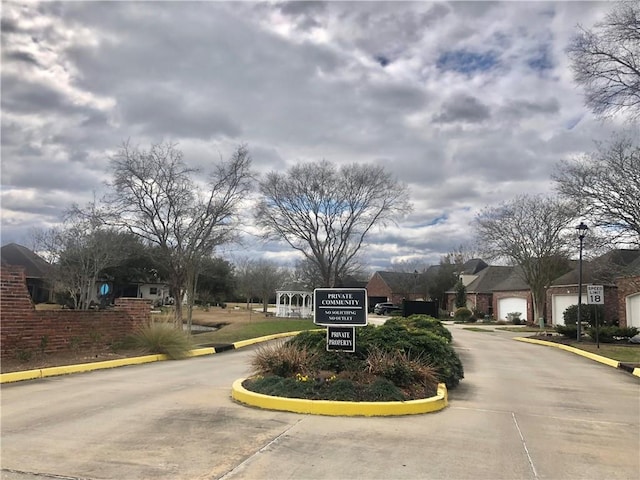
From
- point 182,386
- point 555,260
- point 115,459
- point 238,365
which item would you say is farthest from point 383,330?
point 555,260

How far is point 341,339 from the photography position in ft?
31.7

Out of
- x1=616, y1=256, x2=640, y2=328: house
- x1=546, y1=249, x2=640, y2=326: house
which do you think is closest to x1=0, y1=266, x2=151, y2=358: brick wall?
x1=546, y1=249, x2=640, y2=326: house

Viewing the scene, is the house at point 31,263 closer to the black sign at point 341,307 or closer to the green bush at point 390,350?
the green bush at point 390,350

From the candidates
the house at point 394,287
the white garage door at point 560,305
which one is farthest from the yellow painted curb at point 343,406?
the house at point 394,287

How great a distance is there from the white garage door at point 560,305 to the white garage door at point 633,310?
9829 millimetres

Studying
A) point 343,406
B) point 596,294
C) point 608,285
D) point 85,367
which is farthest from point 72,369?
point 608,285

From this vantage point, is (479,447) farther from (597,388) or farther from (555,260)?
(555,260)

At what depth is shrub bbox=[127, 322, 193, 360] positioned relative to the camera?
15242 mm

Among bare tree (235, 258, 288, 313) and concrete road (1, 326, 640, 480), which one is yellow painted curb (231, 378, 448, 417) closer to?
concrete road (1, 326, 640, 480)

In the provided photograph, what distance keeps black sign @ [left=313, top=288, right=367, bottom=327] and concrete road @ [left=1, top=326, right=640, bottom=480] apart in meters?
2.16

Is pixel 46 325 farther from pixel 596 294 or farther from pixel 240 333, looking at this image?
pixel 596 294

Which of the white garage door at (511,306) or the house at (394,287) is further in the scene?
the house at (394,287)

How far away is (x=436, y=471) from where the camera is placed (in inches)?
209

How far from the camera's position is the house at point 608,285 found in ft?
77.5
